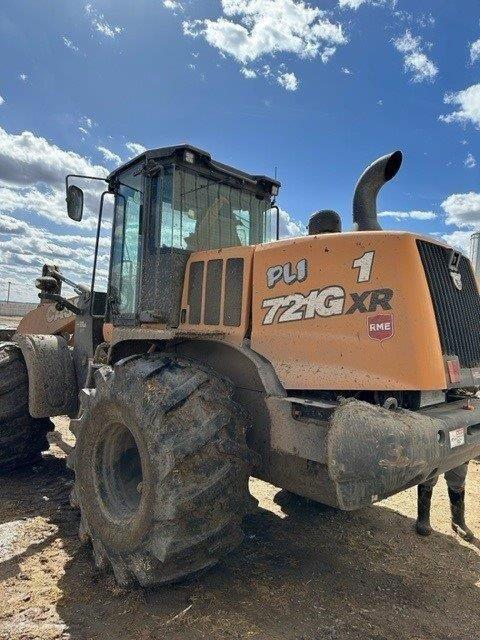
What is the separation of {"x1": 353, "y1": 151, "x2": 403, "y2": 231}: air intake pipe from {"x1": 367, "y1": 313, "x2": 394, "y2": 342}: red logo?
124 cm

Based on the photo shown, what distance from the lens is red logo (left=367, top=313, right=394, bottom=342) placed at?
8.62 feet

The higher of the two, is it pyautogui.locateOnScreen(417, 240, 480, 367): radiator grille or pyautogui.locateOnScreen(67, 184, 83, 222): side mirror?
pyautogui.locateOnScreen(67, 184, 83, 222): side mirror

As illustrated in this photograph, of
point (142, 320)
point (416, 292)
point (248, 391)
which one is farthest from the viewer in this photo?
point (142, 320)

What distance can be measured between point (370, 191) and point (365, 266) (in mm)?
1262

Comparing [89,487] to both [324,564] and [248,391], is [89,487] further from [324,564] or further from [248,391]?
[324,564]

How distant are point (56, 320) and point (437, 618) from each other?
203 inches

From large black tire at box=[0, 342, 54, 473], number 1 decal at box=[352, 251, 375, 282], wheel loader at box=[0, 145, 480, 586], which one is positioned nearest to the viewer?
wheel loader at box=[0, 145, 480, 586]

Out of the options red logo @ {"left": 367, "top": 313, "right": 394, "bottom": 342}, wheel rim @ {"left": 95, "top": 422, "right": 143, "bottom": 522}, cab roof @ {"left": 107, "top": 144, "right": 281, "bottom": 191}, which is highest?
cab roof @ {"left": 107, "top": 144, "right": 281, "bottom": 191}

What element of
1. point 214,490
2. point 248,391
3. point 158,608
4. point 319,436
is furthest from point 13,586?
point 319,436

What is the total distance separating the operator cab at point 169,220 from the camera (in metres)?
3.87

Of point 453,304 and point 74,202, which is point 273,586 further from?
point 74,202

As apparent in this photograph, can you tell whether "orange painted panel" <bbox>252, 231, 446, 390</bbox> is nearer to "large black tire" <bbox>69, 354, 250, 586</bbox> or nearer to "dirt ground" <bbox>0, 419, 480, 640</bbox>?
"large black tire" <bbox>69, 354, 250, 586</bbox>

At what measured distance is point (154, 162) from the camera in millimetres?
4016

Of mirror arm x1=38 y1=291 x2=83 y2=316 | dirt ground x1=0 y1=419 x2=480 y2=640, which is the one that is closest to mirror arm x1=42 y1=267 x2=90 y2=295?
mirror arm x1=38 y1=291 x2=83 y2=316
